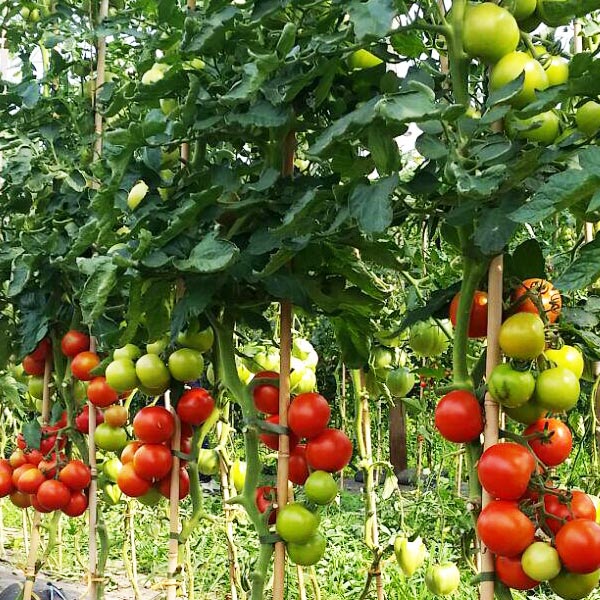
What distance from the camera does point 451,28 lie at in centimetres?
86

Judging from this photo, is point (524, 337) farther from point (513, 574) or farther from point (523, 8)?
point (523, 8)

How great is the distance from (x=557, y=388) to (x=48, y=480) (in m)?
1.28

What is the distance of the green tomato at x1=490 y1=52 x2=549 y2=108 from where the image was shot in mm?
810

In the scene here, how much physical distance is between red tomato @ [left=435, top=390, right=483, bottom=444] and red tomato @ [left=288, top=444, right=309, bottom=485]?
33 cm

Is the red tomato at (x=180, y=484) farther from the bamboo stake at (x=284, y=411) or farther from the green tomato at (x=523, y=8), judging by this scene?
the green tomato at (x=523, y=8)

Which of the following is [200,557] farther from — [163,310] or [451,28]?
[451,28]

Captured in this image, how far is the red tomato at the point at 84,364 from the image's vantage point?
5.45 ft

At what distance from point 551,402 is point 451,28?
45cm

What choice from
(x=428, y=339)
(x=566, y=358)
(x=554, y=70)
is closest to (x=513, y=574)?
(x=566, y=358)

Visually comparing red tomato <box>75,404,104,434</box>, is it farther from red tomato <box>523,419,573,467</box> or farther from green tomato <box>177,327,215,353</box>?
red tomato <box>523,419,573,467</box>

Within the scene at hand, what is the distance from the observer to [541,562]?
0.82 meters

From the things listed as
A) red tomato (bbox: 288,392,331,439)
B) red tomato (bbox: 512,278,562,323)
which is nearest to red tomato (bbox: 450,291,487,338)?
red tomato (bbox: 512,278,562,323)

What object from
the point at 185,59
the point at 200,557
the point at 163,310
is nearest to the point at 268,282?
the point at 163,310

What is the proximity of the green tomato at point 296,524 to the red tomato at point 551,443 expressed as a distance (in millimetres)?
351
